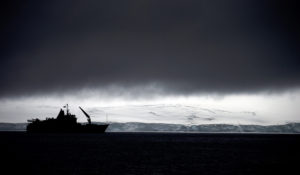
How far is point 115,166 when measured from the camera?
59.8 meters

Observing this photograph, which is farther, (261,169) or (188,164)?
(188,164)

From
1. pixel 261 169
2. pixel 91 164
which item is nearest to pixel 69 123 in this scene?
pixel 91 164

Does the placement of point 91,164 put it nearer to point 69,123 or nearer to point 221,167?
point 221,167

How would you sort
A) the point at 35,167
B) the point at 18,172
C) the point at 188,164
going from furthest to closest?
the point at 188,164 < the point at 35,167 < the point at 18,172

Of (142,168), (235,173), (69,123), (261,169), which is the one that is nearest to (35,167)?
(142,168)

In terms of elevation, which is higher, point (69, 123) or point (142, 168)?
point (69, 123)

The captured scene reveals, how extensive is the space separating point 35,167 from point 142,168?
15.5 m

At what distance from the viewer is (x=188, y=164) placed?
64000 millimetres

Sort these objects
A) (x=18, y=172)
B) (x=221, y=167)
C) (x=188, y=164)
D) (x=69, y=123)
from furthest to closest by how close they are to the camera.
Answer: (x=69, y=123), (x=188, y=164), (x=221, y=167), (x=18, y=172)

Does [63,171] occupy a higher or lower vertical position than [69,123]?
lower

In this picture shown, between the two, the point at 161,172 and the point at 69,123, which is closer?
the point at 161,172

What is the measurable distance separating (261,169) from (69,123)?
144 m

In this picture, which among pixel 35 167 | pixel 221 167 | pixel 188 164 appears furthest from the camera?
pixel 188 164

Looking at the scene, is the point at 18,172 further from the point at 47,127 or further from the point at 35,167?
the point at 47,127
